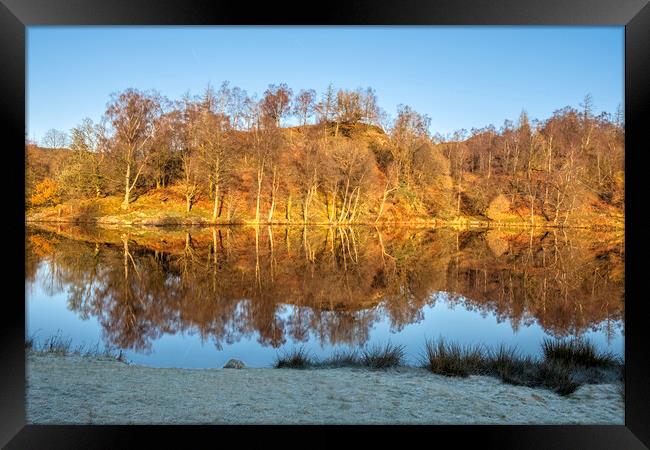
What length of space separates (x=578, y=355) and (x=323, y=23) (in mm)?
7060

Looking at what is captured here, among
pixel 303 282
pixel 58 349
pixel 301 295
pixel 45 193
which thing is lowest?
pixel 301 295

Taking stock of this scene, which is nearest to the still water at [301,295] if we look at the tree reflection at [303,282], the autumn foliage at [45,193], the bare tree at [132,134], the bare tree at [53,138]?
the tree reflection at [303,282]

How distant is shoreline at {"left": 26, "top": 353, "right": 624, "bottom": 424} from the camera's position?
4230 mm

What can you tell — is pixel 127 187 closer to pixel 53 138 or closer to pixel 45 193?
pixel 45 193

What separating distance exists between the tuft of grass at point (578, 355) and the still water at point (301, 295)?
0.84m

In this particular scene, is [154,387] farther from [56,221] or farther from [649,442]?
[56,221]

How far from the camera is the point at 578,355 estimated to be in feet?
24.2

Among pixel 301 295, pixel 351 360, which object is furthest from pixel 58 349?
pixel 301 295

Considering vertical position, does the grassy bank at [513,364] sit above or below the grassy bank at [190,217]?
below

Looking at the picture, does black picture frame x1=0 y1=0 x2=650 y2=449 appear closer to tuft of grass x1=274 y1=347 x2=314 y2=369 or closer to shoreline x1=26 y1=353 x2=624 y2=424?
shoreline x1=26 y1=353 x2=624 y2=424

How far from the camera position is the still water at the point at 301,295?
400 inches

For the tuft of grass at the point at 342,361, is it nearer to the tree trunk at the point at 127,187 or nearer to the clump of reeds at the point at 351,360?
the clump of reeds at the point at 351,360

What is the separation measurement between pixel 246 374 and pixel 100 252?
20724 millimetres

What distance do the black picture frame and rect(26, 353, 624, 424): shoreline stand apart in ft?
3.71
